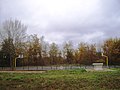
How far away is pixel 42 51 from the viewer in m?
70.3

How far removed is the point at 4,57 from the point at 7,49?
9.54 meters

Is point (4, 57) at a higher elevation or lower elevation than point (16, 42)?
lower

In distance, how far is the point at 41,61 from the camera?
222 feet

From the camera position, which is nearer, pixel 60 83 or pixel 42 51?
pixel 60 83

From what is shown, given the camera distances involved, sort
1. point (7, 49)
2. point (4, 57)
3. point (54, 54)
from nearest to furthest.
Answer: point (7, 49), point (4, 57), point (54, 54)

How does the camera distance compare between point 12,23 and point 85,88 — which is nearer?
point 85,88

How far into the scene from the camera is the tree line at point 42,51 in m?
45.4

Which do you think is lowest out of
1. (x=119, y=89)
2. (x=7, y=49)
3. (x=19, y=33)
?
(x=119, y=89)

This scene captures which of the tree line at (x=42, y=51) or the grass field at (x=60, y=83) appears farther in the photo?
the tree line at (x=42, y=51)

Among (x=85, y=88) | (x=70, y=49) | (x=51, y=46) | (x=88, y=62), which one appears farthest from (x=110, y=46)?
(x=85, y=88)

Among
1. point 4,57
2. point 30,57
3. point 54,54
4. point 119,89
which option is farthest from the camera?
point 54,54

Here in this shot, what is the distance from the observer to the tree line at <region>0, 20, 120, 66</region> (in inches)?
1789

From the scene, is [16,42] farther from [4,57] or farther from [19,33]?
[4,57]

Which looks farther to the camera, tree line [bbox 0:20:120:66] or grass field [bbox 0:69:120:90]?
tree line [bbox 0:20:120:66]
